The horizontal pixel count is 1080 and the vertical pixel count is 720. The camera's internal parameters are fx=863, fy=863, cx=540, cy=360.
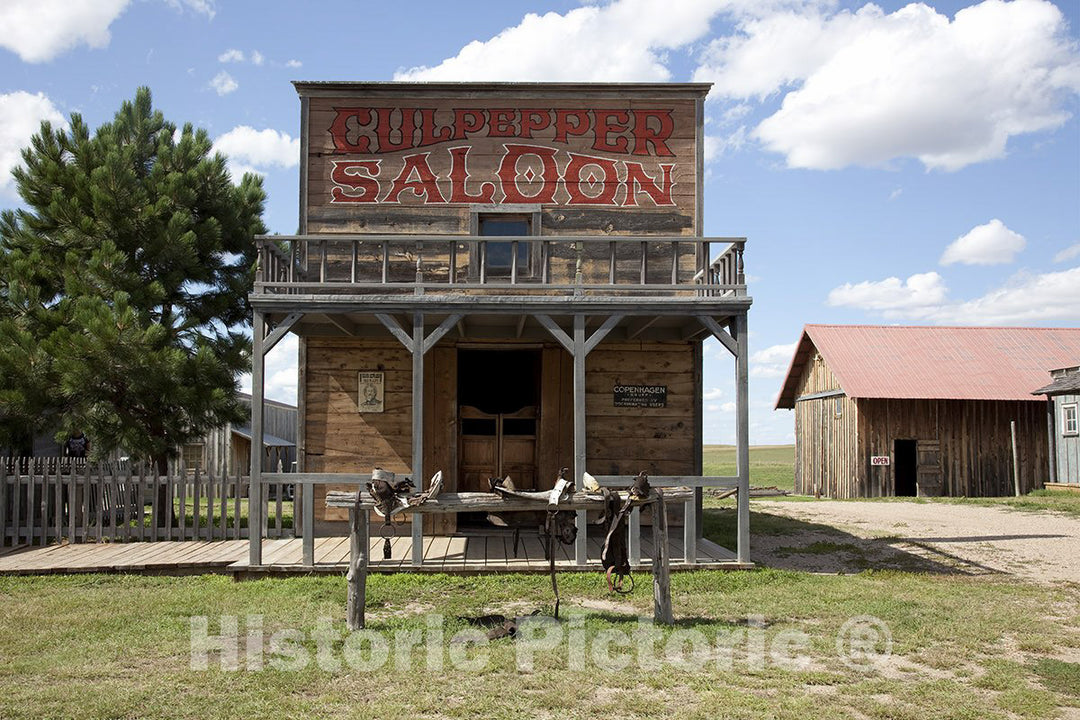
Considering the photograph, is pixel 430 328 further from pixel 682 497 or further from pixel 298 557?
pixel 682 497

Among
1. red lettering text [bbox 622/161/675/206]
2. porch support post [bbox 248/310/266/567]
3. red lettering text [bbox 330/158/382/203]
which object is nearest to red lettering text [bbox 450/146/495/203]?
red lettering text [bbox 330/158/382/203]

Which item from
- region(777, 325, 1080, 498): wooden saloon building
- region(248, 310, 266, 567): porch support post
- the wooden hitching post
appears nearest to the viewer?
the wooden hitching post

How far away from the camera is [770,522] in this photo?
58.5 ft

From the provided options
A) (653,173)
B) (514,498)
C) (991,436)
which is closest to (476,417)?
(653,173)

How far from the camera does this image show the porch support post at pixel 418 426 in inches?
405

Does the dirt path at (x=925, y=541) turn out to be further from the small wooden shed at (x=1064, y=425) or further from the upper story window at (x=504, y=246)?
the small wooden shed at (x=1064, y=425)

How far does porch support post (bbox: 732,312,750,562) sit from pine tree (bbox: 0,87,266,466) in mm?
9142

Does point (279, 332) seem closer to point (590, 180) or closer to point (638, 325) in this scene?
point (638, 325)

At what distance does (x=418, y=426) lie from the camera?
10500 mm

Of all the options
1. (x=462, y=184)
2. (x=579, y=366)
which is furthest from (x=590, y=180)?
(x=579, y=366)

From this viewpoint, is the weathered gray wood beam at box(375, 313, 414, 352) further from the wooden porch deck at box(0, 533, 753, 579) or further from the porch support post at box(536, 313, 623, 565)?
the wooden porch deck at box(0, 533, 753, 579)

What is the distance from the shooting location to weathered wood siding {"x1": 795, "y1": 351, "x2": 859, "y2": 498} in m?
28.0

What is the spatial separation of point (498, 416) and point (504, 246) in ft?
8.81

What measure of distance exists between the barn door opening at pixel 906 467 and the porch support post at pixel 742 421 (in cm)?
2061
